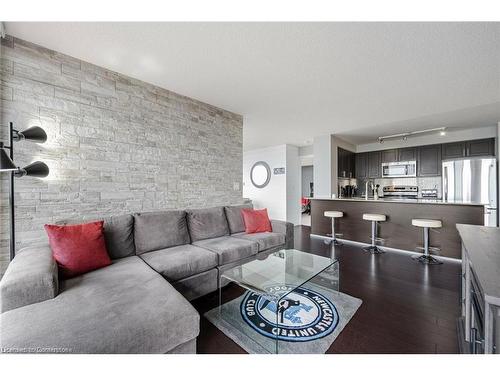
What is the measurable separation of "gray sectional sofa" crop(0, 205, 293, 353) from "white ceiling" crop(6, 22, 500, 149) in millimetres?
1708

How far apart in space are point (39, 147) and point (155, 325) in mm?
2031

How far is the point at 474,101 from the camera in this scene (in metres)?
3.02

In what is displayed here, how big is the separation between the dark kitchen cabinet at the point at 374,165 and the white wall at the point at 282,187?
2004 mm

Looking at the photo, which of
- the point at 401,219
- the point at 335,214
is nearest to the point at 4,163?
the point at 335,214

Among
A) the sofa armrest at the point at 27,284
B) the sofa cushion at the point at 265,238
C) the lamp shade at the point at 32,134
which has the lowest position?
the sofa cushion at the point at 265,238

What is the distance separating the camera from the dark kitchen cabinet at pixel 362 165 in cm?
595

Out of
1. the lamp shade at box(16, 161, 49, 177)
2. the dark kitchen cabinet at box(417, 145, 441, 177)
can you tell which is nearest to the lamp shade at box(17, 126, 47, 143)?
the lamp shade at box(16, 161, 49, 177)

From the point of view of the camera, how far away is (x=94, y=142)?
A: 7.31ft

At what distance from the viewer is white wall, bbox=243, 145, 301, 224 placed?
6.00 m

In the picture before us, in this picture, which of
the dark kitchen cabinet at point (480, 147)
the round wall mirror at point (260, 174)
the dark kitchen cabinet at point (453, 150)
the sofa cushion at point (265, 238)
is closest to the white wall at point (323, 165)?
the round wall mirror at point (260, 174)

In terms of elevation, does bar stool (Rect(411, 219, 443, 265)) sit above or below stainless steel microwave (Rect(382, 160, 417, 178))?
below

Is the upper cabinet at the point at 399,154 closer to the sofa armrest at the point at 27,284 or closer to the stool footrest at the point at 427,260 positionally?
the stool footrest at the point at 427,260

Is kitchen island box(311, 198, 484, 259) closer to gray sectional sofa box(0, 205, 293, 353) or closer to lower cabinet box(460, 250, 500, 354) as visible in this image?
lower cabinet box(460, 250, 500, 354)

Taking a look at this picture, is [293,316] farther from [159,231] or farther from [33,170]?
[33,170]
